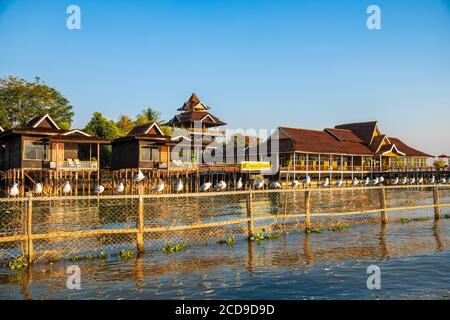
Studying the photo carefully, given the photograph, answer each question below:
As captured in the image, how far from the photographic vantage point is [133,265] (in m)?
9.73

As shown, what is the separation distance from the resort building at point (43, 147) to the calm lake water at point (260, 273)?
24901mm

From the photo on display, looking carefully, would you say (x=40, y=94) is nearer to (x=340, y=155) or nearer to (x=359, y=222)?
(x=340, y=155)

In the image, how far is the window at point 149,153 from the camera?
38.6 meters

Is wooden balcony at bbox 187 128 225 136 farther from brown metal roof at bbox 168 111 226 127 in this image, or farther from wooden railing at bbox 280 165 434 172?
wooden railing at bbox 280 165 434 172

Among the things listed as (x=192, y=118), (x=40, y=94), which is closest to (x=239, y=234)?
(x=192, y=118)

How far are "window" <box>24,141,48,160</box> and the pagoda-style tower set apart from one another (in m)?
20.0

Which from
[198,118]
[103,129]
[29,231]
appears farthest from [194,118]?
[29,231]

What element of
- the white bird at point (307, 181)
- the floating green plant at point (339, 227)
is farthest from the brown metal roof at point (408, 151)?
the floating green plant at point (339, 227)

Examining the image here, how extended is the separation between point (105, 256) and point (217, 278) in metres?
3.50

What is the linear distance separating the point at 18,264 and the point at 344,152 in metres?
45.9

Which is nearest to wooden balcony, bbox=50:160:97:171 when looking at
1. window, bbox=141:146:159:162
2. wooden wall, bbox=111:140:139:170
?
wooden wall, bbox=111:140:139:170

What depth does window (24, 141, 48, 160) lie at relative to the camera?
33531mm

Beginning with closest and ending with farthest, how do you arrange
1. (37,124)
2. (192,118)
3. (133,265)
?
(133,265) < (37,124) < (192,118)
